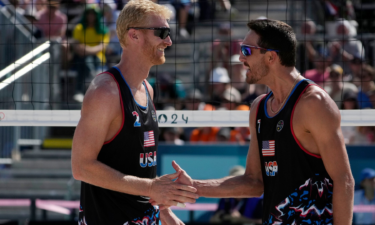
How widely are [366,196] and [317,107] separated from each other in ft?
15.7

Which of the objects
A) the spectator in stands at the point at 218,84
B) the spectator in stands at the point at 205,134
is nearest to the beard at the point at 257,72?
the spectator in stands at the point at 205,134

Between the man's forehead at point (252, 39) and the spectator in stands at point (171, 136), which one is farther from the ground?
the man's forehead at point (252, 39)

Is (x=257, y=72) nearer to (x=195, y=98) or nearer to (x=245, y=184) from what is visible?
(x=245, y=184)

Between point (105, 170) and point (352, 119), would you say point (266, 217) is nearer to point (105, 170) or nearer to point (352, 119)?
point (105, 170)

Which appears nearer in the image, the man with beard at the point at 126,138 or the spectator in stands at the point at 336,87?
the man with beard at the point at 126,138

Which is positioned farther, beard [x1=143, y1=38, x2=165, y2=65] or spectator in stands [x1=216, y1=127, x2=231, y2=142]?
spectator in stands [x1=216, y1=127, x2=231, y2=142]

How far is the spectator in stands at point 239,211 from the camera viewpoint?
7133 millimetres

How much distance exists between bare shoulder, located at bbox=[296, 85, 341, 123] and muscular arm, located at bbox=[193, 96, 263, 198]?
→ 49 centimetres

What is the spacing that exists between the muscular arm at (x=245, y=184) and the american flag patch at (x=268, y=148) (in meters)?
0.23

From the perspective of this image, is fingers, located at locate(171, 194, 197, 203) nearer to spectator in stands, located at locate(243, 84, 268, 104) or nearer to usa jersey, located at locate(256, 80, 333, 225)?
usa jersey, located at locate(256, 80, 333, 225)

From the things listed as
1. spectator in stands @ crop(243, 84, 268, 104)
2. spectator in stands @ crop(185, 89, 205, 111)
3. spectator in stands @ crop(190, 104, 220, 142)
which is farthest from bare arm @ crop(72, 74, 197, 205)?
spectator in stands @ crop(243, 84, 268, 104)

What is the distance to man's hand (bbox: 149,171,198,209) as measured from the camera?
10.2 ft

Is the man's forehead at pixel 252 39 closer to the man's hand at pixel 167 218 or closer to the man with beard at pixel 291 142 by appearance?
the man with beard at pixel 291 142

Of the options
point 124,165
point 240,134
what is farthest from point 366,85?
point 124,165
